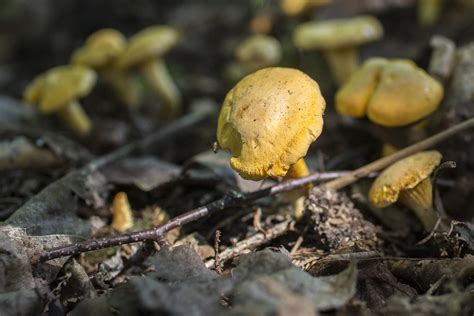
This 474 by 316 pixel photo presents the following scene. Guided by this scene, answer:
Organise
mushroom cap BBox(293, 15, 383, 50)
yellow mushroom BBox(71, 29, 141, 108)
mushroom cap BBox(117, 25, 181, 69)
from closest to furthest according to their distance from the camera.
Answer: mushroom cap BBox(293, 15, 383, 50)
mushroom cap BBox(117, 25, 181, 69)
yellow mushroom BBox(71, 29, 141, 108)

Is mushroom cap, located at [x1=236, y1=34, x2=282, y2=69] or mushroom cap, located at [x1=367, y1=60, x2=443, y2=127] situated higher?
mushroom cap, located at [x1=367, y1=60, x2=443, y2=127]

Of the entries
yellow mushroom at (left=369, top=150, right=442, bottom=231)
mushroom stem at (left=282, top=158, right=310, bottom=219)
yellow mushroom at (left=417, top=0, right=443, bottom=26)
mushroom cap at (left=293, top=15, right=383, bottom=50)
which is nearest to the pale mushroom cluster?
mushroom cap at (left=293, top=15, right=383, bottom=50)

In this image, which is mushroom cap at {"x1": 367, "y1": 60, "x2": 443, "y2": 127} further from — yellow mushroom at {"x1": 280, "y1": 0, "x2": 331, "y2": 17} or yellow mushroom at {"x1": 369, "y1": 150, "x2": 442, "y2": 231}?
yellow mushroom at {"x1": 280, "y1": 0, "x2": 331, "y2": 17}

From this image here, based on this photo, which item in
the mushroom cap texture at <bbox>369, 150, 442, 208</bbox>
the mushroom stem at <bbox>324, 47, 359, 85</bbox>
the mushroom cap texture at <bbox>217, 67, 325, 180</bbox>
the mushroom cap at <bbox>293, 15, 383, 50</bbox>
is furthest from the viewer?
the mushroom stem at <bbox>324, 47, 359, 85</bbox>

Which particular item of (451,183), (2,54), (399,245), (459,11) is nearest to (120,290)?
(399,245)

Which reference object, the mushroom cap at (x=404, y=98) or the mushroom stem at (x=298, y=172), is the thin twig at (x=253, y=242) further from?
the mushroom cap at (x=404, y=98)

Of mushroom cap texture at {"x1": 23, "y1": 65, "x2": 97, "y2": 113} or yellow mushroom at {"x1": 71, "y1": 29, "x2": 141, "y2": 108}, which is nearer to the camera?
mushroom cap texture at {"x1": 23, "y1": 65, "x2": 97, "y2": 113}
